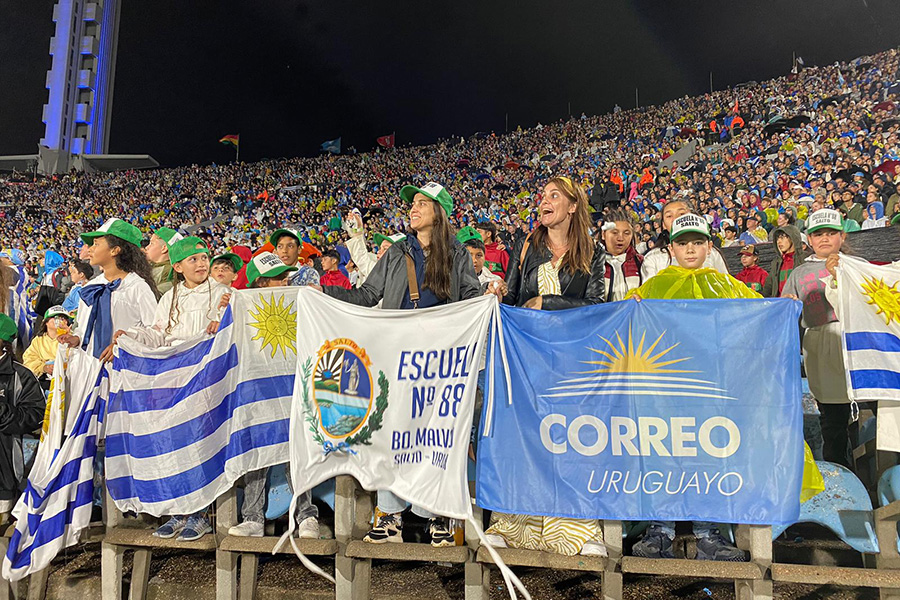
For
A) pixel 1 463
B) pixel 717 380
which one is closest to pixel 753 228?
pixel 717 380

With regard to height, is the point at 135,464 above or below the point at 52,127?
below

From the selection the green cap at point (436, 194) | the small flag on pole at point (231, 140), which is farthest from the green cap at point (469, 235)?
the small flag on pole at point (231, 140)

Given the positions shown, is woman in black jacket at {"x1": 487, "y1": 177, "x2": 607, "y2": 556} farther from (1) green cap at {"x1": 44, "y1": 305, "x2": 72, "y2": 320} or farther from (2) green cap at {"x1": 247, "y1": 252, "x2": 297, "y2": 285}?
(1) green cap at {"x1": 44, "y1": 305, "x2": 72, "y2": 320}

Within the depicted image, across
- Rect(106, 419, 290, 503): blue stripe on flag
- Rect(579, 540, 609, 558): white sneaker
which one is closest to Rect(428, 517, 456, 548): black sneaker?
Rect(579, 540, 609, 558): white sneaker

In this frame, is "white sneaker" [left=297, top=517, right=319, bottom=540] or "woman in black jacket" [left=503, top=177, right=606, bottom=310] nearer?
"woman in black jacket" [left=503, top=177, right=606, bottom=310]

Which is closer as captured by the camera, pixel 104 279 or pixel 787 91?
pixel 104 279

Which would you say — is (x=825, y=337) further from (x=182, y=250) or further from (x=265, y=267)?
(x=182, y=250)

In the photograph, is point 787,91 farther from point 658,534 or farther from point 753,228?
point 658,534

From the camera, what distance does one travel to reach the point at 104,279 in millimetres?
4883

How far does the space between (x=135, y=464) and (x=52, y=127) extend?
5824 centimetres

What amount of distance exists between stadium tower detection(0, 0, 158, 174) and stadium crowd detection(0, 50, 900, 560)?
16.8 meters

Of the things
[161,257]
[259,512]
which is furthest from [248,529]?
[161,257]

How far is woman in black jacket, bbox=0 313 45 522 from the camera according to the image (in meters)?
4.92

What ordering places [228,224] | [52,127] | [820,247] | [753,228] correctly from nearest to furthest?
[820,247]
[753,228]
[228,224]
[52,127]
